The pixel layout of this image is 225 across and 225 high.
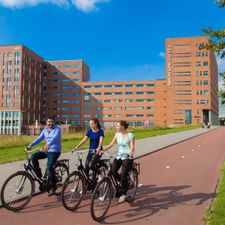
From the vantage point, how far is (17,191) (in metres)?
6.14

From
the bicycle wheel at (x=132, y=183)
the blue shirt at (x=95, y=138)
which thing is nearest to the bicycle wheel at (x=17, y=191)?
the blue shirt at (x=95, y=138)

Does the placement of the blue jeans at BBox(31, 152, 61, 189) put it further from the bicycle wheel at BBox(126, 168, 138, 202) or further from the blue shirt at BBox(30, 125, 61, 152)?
the bicycle wheel at BBox(126, 168, 138, 202)

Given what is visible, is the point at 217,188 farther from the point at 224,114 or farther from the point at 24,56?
the point at 224,114

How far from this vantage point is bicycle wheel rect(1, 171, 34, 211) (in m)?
5.87

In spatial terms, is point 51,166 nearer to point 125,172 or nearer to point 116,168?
point 116,168

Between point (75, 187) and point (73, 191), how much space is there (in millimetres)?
88

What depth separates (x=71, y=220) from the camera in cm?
538

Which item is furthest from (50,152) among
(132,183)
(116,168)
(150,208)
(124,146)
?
(150,208)

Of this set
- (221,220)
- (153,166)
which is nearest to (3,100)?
Result: (153,166)

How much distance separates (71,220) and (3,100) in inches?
3986

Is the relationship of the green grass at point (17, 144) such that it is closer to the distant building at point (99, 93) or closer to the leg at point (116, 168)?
the leg at point (116, 168)

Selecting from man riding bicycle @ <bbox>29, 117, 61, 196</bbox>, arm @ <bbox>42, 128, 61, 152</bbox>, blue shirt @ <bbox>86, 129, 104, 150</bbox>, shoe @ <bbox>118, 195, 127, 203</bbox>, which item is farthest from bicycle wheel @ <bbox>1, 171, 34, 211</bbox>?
shoe @ <bbox>118, 195, 127, 203</bbox>

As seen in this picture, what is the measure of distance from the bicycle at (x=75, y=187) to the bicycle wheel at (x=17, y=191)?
90cm

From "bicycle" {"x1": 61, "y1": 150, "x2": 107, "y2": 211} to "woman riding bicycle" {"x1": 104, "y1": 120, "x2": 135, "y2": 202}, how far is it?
0.65 m
